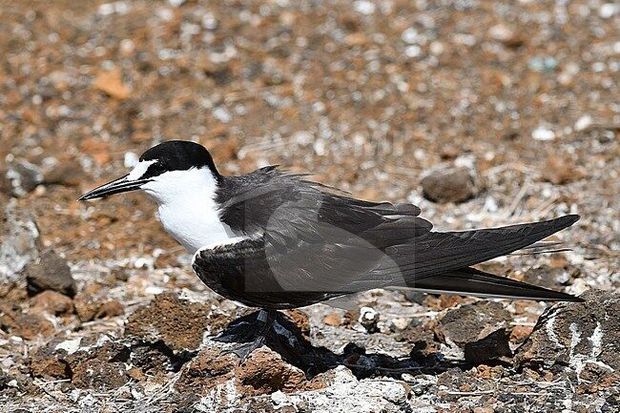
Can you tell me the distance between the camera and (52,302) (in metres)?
6.17

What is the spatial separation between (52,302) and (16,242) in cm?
63

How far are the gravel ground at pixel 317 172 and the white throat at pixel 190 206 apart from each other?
51 cm

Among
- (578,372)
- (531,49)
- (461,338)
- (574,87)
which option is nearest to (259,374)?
(461,338)

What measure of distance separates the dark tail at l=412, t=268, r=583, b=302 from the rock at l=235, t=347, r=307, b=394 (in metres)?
0.66

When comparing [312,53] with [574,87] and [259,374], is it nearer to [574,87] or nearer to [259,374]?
[574,87]

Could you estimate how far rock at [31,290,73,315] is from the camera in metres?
6.14

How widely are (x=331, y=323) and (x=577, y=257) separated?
1.57 meters

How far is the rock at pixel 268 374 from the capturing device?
489cm

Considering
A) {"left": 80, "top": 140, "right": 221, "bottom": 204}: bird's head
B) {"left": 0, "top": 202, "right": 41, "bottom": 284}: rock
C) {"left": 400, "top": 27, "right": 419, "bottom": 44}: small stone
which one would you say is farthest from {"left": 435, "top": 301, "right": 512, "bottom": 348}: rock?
{"left": 400, "top": 27, "right": 419, "bottom": 44}: small stone

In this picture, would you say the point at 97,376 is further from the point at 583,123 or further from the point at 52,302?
the point at 583,123

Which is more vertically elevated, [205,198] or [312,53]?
[205,198]

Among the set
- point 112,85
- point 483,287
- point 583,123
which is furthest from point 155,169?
point 112,85

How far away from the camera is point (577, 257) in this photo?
6.49 metres

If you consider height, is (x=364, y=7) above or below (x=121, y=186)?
below
